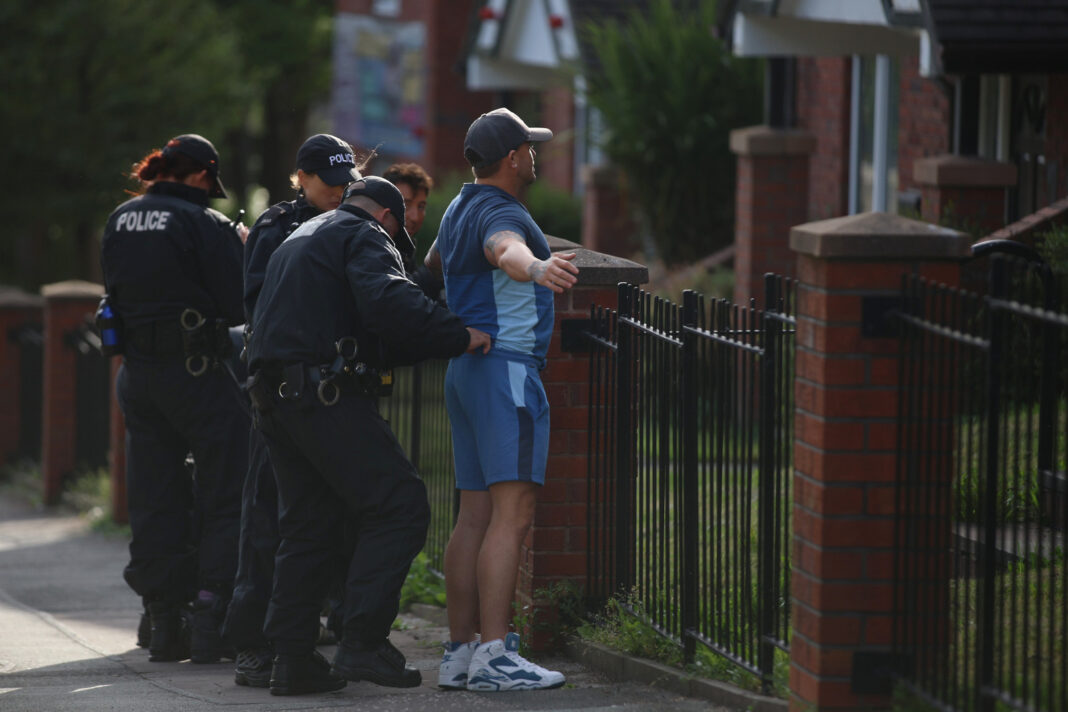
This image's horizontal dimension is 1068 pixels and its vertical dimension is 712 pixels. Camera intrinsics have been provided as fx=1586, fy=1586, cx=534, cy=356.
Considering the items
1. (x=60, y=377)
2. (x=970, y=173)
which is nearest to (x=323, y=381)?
(x=970, y=173)

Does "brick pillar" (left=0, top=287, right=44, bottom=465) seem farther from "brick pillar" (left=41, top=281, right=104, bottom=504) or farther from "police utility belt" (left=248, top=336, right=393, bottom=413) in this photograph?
"police utility belt" (left=248, top=336, right=393, bottom=413)

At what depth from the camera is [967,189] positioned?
959 cm

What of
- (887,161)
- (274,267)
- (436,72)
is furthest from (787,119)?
(436,72)

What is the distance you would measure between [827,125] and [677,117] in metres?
1.29

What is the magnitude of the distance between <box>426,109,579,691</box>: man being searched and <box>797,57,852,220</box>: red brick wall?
7.99 meters

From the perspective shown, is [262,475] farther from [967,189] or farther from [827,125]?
[827,125]

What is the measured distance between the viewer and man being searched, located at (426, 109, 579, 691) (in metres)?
5.27

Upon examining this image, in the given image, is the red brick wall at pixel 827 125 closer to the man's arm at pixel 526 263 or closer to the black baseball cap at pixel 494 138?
the black baseball cap at pixel 494 138

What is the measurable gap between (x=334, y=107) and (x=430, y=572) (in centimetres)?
2140

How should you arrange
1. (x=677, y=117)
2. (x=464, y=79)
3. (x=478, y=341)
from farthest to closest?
(x=464, y=79) < (x=677, y=117) < (x=478, y=341)

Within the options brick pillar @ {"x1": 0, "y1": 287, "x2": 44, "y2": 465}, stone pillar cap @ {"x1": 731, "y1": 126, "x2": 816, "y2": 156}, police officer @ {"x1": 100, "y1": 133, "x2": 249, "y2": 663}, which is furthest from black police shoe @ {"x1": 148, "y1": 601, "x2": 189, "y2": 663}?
brick pillar @ {"x1": 0, "y1": 287, "x2": 44, "y2": 465}

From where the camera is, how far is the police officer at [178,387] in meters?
6.51

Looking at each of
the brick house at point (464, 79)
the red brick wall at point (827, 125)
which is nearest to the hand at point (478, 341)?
the red brick wall at point (827, 125)

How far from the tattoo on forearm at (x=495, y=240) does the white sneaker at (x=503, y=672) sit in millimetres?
1308
